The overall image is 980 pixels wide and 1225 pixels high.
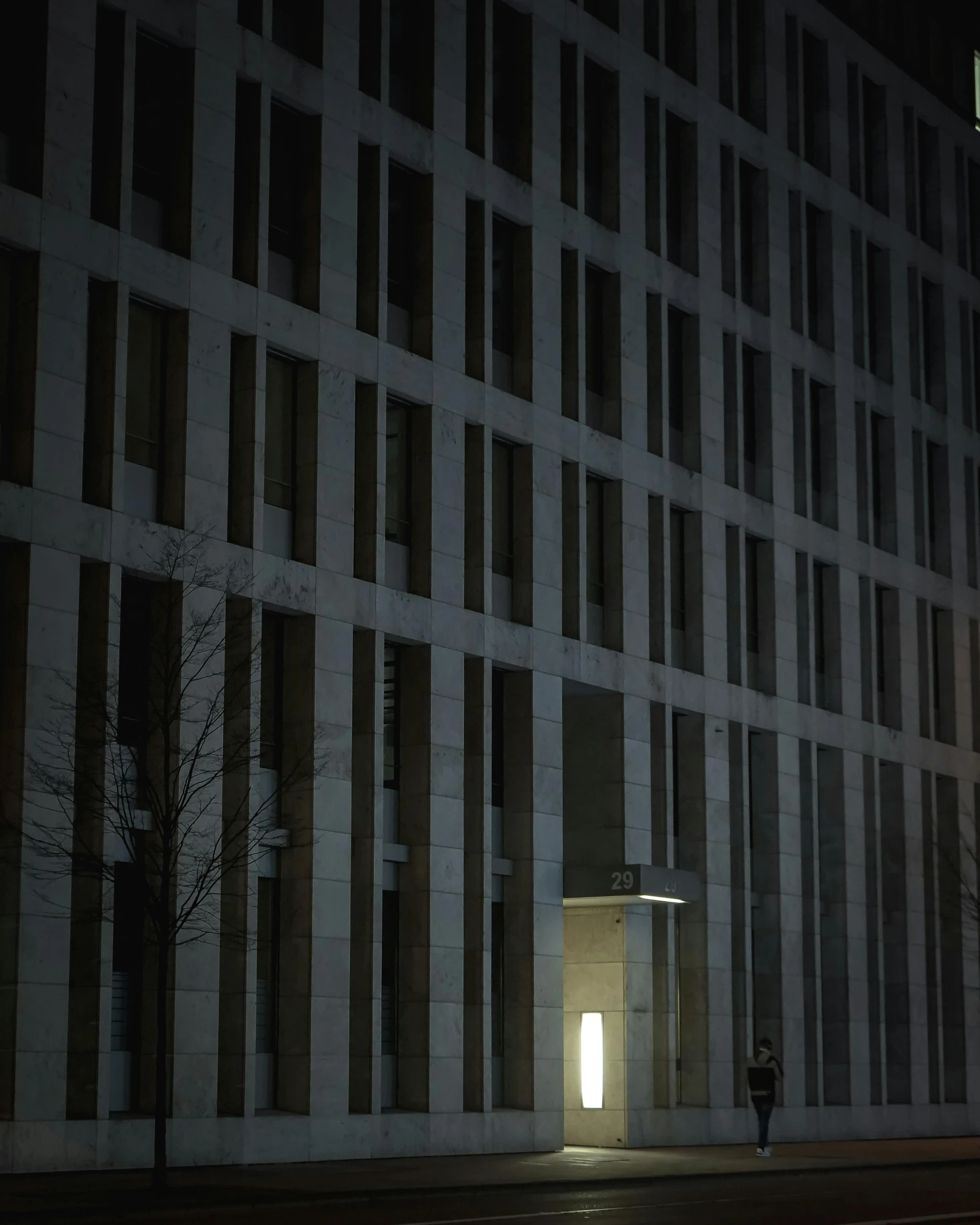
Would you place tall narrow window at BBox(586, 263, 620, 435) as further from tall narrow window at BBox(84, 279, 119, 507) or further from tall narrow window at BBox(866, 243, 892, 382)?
tall narrow window at BBox(84, 279, 119, 507)

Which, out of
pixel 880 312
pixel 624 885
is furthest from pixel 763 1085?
pixel 880 312

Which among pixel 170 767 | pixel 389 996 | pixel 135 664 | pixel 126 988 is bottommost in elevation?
pixel 389 996

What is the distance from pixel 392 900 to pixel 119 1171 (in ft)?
25.8

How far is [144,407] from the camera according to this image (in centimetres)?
2952

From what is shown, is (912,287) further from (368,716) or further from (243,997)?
(243,997)

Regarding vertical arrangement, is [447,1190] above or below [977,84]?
below

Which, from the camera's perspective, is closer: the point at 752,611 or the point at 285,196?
the point at 285,196

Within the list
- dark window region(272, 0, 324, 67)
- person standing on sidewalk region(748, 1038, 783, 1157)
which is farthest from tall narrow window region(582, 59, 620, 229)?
person standing on sidewalk region(748, 1038, 783, 1157)

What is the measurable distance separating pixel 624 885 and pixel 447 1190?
37.1 feet

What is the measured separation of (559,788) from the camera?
117ft

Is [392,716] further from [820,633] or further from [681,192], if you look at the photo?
[681,192]

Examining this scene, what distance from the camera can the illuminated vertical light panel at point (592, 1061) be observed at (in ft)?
120

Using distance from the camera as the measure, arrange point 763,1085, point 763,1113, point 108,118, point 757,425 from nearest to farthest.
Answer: point 108,118, point 763,1113, point 763,1085, point 757,425

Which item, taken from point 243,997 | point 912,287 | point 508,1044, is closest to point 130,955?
point 243,997
